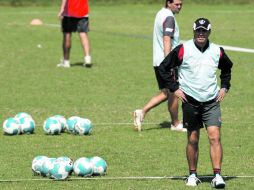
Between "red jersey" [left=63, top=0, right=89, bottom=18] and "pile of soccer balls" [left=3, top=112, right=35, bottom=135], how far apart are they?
8.88 meters

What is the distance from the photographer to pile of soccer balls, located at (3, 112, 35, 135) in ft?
46.5

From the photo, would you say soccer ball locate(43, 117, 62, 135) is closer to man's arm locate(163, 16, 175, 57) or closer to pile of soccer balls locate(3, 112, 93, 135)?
pile of soccer balls locate(3, 112, 93, 135)

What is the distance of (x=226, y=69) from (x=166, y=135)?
12.1 ft

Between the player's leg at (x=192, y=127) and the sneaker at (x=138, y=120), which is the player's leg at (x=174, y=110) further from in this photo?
the player's leg at (x=192, y=127)

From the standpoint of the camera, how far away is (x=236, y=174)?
1116cm

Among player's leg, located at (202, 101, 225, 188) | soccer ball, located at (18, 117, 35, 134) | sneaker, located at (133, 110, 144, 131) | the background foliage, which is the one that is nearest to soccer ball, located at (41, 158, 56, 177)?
player's leg, located at (202, 101, 225, 188)

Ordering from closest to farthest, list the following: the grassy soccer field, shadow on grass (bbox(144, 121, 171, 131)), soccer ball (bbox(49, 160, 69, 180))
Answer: soccer ball (bbox(49, 160, 69, 180)) → the grassy soccer field → shadow on grass (bbox(144, 121, 171, 131))

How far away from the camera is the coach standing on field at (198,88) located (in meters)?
10.5

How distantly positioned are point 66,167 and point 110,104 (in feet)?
21.7

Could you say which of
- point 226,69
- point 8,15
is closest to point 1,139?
point 226,69

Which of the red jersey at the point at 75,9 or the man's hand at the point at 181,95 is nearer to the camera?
the man's hand at the point at 181,95

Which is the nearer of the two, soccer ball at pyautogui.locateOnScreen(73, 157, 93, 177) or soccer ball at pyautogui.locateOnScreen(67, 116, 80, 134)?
soccer ball at pyautogui.locateOnScreen(73, 157, 93, 177)

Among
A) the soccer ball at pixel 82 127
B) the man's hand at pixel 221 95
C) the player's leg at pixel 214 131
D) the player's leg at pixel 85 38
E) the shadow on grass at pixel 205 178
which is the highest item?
the man's hand at pixel 221 95

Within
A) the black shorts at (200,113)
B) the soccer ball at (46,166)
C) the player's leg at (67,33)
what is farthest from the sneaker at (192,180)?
the player's leg at (67,33)
